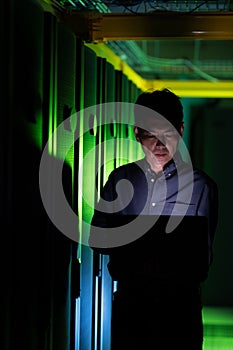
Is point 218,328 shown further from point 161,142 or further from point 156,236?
point 156,236

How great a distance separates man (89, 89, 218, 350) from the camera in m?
2.11

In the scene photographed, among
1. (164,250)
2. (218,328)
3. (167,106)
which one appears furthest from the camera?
(218,328)

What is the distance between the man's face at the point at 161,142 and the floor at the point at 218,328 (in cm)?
188

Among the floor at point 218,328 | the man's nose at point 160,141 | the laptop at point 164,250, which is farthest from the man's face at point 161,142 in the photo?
the floor at point 218,328

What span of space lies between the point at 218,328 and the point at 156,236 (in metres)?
2.55

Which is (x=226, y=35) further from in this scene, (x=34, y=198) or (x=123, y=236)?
(x=34, y=198)

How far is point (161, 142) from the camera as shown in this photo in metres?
2.42

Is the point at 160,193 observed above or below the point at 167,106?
below

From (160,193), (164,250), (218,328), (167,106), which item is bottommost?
(218,328)

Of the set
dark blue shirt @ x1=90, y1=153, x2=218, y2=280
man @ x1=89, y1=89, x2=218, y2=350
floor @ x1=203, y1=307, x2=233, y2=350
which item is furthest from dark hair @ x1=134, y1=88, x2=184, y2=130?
floor @ x1=203, y1=307, x2=233, y2=350

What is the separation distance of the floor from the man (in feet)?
5.75

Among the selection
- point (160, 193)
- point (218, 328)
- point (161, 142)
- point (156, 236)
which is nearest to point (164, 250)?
point (156, 236)

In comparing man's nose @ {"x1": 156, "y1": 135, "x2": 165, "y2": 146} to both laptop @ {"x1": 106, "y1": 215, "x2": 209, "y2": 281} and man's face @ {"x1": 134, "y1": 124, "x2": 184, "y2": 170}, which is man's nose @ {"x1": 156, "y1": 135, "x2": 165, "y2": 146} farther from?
laptop @ {"x1": 106, "y1": 215, "x2": 209, "y2": 281}

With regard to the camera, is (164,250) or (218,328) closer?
(164,250)
